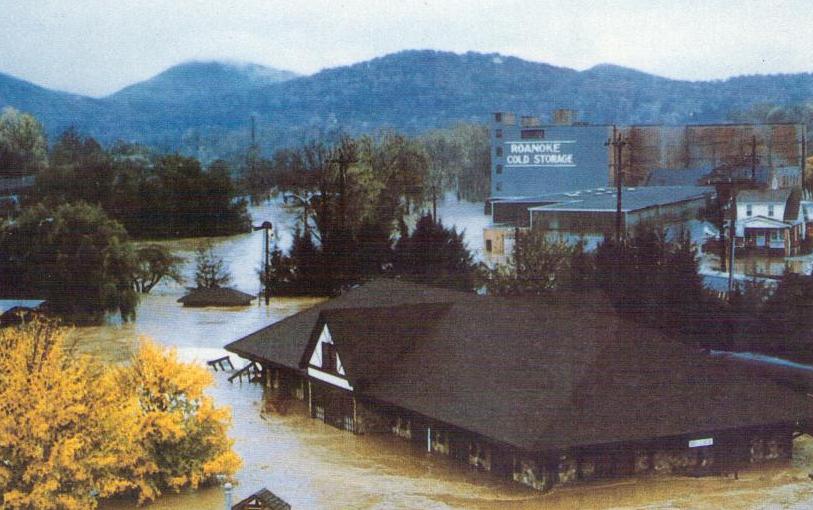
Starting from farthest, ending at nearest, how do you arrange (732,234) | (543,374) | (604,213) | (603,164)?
1. (603,164)
2. (604,213)
3. (732,234)
4. (543,374)

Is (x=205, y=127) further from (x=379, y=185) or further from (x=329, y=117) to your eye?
(x=379, y=185)

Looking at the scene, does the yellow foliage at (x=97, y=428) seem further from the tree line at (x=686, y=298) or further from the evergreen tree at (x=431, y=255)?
the evergreen tree at (x=431, y=255)

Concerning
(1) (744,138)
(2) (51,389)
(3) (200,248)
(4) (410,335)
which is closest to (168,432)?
(2) (51,389)

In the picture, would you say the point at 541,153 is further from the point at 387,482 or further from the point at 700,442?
the point at 387,482

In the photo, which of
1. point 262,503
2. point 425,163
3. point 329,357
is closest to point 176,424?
point 262,503

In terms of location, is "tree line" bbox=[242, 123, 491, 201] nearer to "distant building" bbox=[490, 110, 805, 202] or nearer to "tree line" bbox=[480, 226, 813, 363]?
"distant building" bbox=[490, 110, 805, 202]

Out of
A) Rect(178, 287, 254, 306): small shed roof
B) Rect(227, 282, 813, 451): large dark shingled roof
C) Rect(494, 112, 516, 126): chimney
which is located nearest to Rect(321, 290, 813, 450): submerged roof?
Rect(227, 282, 813, 451): large dark shingled roof
